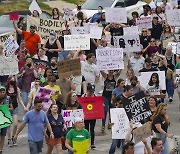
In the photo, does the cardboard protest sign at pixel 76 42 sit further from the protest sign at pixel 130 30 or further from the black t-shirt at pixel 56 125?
the black t-shirt at pixel 56 125

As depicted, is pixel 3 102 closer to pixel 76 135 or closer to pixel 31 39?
pixel 76 135

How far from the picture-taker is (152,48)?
24359 millimetres

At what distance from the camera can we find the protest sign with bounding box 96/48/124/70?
2116cm

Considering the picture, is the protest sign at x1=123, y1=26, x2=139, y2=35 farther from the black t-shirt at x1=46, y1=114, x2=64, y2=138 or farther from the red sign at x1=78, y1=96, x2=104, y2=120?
the black t-shirt at x1=46, y1=114, x2=64, y2=138

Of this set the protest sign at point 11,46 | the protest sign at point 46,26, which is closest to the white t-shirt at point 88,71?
the protest sign at point 11,46

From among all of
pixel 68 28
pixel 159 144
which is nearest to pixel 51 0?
pixel 68 28

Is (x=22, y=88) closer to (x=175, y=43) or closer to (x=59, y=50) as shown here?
(x=59, y=50)

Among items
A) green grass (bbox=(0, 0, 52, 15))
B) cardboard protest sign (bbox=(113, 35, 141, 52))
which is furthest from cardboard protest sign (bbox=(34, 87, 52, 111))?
green grass (bbox=(0, 0, 52, 15))

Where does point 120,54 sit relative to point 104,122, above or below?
above

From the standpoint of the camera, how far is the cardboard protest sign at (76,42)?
2384 centimetres

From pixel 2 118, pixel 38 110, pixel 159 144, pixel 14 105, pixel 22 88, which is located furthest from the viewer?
pixel 22 88

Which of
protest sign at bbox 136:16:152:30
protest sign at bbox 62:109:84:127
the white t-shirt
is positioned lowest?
protest sign at bbox 62:109:84:127

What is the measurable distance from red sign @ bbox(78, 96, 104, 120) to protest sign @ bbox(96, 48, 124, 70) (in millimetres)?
3081

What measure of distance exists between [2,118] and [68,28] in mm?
9953
